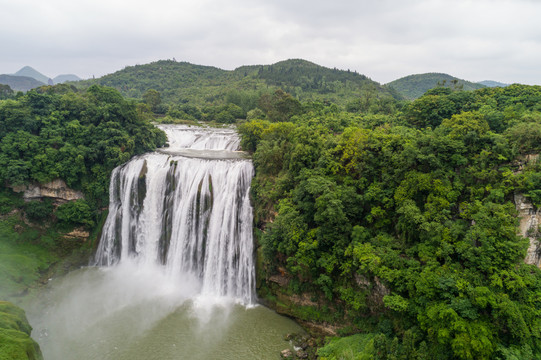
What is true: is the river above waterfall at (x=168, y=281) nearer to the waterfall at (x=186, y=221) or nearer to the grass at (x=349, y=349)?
the waterfall at (x=186, y=221)

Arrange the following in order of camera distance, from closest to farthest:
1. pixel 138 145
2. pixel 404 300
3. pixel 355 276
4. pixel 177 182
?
1. pixel 404 300
2. pixel 355 276
3. pixel 177 182
4. pixel 138 145

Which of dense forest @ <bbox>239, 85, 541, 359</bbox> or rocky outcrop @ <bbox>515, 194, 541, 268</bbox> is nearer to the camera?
dense forest @ <bbox>239, 85, 541, 359</bbox>

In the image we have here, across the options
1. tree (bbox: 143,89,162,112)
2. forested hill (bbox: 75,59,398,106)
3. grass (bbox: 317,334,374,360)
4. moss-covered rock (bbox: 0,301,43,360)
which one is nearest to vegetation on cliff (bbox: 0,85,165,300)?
moss-covered rock (bbox: 0,301,43,360)

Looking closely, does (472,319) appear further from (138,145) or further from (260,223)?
(138,145)

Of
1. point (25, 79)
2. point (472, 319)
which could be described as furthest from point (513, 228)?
point (25, 79)

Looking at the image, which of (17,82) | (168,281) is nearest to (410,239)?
(168,281)

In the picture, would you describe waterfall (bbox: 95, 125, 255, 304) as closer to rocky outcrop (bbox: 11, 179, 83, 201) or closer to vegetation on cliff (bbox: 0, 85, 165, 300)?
vegetation on cliff (bbox: 0, 85, 165, 300)

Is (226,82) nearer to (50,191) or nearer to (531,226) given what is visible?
(50,191)
